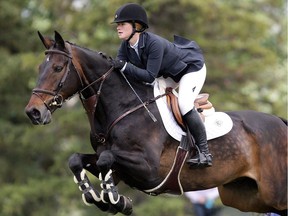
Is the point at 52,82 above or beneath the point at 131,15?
beneath

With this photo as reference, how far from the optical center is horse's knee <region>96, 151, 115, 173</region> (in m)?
7.79

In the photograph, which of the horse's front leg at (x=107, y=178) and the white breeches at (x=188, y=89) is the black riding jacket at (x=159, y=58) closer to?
the white breeches at (x=188, y=89)

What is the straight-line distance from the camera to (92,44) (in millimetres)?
19641

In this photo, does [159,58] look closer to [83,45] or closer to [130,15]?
[130,15]

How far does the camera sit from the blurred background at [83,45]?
1952 cm

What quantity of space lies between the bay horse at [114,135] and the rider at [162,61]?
9.5 inches

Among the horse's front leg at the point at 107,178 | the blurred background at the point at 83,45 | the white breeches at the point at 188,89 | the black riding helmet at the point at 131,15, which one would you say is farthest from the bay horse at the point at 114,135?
the blurred background at the point at 83,45

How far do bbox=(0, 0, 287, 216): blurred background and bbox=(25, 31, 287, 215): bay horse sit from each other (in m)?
9.96

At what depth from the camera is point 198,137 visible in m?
8.42

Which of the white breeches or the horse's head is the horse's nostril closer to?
the horse's head

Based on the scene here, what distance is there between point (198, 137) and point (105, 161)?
4.02ft

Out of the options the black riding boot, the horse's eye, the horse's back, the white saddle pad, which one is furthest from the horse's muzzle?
the horse's back

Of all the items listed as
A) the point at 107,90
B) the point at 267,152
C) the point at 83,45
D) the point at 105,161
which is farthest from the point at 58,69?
the point at 83,45

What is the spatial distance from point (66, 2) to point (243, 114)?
13486mm
